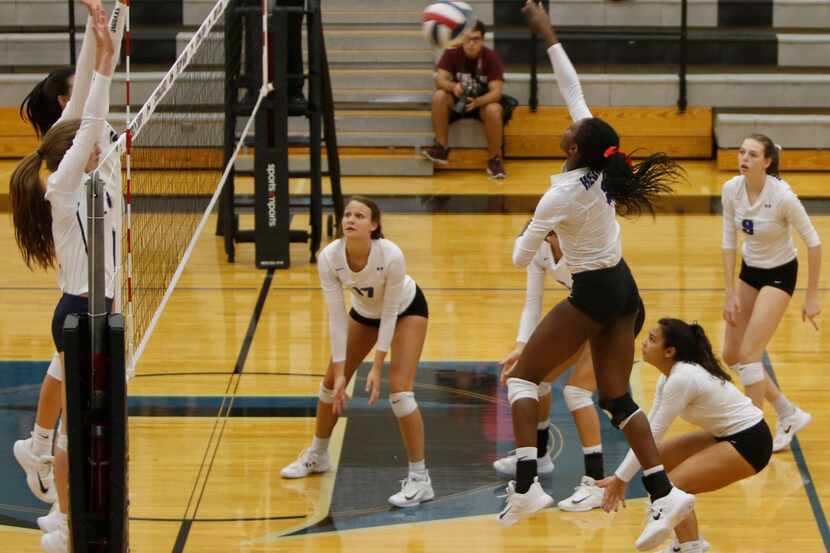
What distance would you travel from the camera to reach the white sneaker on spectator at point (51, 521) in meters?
5.91

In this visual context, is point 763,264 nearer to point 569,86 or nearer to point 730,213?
point 730,213

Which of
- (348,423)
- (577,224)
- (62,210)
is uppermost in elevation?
(62,210)

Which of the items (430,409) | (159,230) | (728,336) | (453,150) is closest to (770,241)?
(728,336)

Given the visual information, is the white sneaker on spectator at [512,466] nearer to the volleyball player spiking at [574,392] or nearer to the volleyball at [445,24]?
the volleyball player spiking at [574,392]

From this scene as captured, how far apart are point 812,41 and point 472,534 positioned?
1100cm

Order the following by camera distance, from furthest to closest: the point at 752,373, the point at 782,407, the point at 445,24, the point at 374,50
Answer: the point at 374,50 < the point at 445,24 < the point at 782,407 < the point at 752,373

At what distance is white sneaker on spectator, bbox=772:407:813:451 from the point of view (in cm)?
725

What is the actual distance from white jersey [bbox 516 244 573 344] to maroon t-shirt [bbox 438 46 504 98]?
7.55 meters

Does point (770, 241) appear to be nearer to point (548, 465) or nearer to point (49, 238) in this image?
point (548, 465)

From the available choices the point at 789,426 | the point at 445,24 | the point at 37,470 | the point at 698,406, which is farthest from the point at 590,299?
the point at 445,24

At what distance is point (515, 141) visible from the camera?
594 inches

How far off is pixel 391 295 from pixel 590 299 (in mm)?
1040

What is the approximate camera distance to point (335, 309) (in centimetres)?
654

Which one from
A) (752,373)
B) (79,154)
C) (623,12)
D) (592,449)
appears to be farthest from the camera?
(623,12)
